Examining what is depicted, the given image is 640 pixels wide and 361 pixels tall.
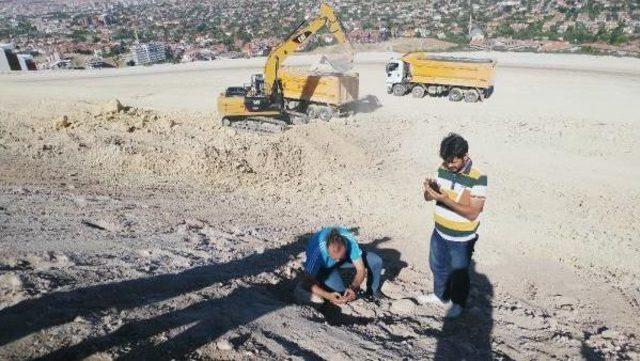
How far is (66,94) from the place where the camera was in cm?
2272

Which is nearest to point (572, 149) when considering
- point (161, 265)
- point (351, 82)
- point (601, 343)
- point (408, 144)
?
point (408, 144)

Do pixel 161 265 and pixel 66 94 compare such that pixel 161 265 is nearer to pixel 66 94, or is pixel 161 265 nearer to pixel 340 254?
pixel 340 254

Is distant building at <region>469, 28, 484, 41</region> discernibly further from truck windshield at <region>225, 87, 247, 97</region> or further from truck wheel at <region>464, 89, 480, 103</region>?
truck windshield at <region>225, 87, 247, 97</region>

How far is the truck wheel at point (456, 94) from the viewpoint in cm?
1817

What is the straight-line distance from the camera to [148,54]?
3372cm

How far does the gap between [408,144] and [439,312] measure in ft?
28.7

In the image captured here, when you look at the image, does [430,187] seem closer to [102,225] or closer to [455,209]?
[455,209]

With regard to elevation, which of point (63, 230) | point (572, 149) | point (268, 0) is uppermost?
point (268, 0)

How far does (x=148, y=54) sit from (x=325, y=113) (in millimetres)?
22513

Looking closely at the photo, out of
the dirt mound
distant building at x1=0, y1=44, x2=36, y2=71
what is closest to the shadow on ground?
the dirt mound

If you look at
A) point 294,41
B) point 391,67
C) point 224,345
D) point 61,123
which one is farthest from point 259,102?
point 224,345

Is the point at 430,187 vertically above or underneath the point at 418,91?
above

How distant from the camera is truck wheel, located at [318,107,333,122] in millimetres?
16016

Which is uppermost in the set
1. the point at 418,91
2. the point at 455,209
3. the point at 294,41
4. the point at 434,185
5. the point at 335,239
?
the point at 294,41
